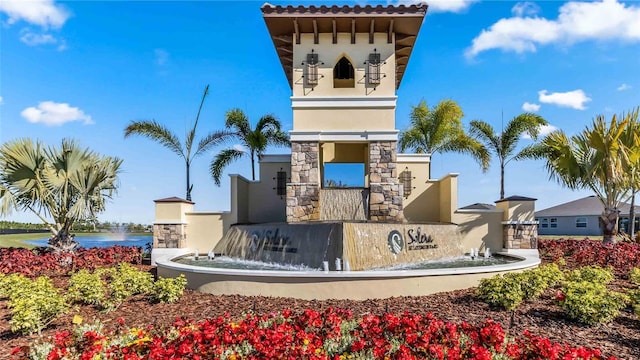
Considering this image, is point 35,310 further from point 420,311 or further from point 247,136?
point 247,136

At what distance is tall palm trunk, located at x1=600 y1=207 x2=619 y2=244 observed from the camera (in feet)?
42.9

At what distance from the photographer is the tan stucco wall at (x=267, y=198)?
52.0ft

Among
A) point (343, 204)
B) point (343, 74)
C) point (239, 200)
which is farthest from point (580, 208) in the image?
point (239, 200)

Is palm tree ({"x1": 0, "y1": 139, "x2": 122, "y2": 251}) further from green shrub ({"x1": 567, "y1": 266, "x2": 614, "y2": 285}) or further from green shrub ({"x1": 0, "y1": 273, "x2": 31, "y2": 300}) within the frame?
green shrub ({"x1": 567, "y1": 266, "x2": 614, "y2": 285})

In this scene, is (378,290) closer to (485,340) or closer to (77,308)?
(485,340)

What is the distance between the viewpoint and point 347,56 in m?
14.5

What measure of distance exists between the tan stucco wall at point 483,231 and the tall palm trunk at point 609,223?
3.71 meters

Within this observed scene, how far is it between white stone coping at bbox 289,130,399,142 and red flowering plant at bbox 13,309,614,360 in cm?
946

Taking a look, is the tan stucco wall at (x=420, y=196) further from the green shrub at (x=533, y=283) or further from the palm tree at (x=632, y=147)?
the green shrub at (x=533, y=283)

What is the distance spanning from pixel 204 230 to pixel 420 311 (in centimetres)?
938

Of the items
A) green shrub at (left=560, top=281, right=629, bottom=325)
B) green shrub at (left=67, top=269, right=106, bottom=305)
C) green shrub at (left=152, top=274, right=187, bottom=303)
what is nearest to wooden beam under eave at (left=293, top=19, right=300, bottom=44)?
green shrub at (left=152, top=274, right=187, bottom=303)

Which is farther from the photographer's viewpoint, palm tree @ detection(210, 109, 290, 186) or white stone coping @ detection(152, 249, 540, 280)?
palm tree @ detection(210, 109, 290, 186)

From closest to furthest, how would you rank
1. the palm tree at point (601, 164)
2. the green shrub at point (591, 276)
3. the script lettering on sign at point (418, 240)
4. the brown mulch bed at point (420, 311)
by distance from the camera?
the brown mulch bed at point (420, 311)
the green shrub at point (591, 276)
the script lettering on sign at point (418, 240)
the palm tree at point (601, 164)

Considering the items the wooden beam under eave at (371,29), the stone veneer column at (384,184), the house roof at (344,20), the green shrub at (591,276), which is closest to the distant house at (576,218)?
the stone veneer column at (384,184)
